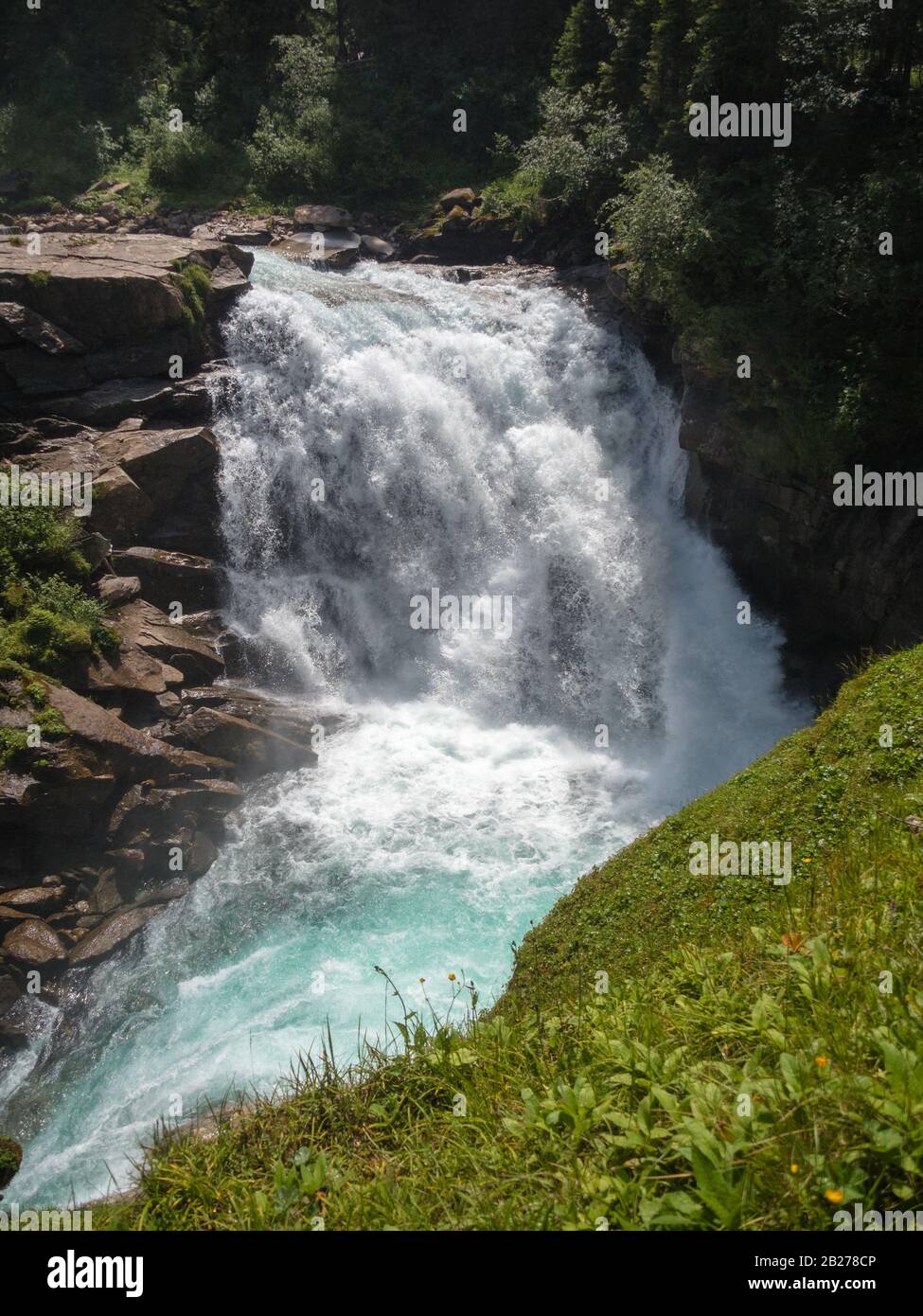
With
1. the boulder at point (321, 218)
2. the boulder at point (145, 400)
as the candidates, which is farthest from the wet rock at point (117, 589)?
the boulder at point (321, 218)

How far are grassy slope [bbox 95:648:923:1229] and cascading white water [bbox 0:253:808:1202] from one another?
224 inches

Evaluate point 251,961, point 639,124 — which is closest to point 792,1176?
point 251,961

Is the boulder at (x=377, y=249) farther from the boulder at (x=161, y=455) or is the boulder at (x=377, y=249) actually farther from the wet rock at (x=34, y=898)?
the wet rock at (x=34, y=898)

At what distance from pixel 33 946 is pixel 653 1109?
1029cm

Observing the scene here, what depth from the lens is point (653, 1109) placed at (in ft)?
13.3

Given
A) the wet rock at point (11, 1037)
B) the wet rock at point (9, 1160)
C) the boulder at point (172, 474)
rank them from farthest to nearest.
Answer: the boulder at point (172, 474), the wet rock at point (11, 1037), the wet rock at point (9, 1160)

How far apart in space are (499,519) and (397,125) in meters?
21.1

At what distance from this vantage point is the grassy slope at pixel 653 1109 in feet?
11.0

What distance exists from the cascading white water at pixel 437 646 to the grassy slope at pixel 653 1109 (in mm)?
5694

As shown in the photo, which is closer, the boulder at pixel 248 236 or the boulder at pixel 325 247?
the boulder at pixel 325 247

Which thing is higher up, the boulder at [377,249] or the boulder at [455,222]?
the boulder at [455,222]

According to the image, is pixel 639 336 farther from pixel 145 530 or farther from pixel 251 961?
pixel 251 961

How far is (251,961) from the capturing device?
11.6 m

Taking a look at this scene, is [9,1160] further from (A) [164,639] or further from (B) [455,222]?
(B) [455,222]
